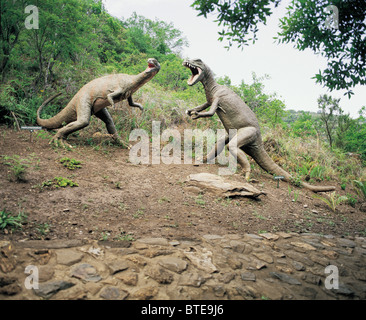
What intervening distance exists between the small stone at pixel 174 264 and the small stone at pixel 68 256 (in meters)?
0.67

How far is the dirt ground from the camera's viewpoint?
Answer: 241 centimetres

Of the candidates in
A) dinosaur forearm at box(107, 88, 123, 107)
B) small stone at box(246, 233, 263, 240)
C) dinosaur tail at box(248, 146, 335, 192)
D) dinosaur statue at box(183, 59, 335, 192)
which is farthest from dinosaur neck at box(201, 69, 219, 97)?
small stone at box(246, 233, 263, 240)

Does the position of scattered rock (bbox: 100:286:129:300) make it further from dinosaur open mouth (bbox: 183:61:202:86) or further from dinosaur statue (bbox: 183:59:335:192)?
dinosaur open mouth (bbox: 183:61:202:86)

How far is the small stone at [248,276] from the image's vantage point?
1.88 meters

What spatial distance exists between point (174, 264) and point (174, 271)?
0.28 feet

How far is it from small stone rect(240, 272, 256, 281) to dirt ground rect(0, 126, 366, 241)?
702 mm

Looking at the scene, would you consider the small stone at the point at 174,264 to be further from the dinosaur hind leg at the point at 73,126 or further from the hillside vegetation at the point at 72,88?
the hillside vegetation at the point at 72,88

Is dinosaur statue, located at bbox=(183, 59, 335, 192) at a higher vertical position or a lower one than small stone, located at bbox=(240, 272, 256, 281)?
higher

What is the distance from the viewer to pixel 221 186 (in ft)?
13.0

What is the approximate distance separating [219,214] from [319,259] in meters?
1.30

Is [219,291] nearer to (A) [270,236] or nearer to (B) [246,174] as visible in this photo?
(A) [270,236]

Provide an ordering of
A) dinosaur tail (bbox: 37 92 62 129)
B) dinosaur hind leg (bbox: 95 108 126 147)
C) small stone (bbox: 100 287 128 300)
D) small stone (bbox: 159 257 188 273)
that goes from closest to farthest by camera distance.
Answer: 1. small stone (bbox: 100 287 128 300)
2. small stone (bbox: 159 257 188 273)
3. dinosaur tail (bbox: 37 92 62 129)
4. dinosaur hind leg (bbox: 95 108 126 147)

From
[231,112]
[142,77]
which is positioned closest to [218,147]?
[231,112]
